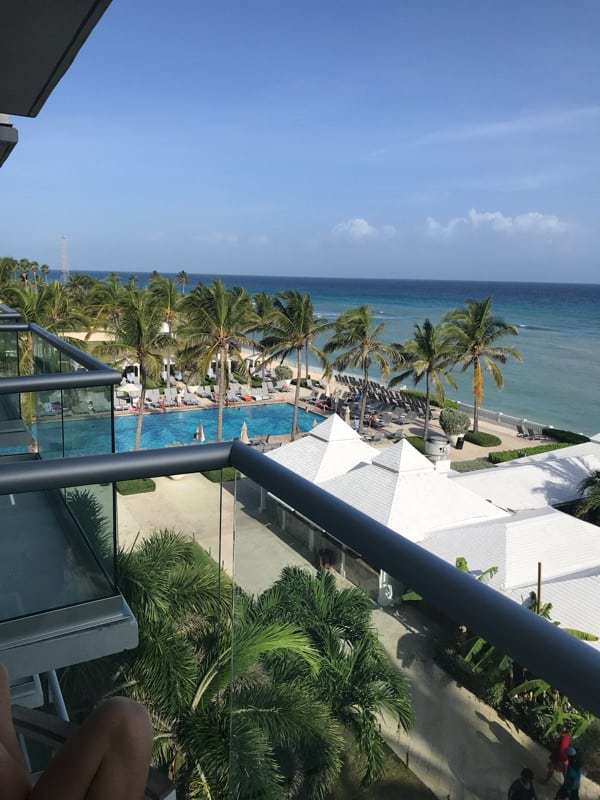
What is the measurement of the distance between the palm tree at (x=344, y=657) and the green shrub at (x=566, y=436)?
26663 mm

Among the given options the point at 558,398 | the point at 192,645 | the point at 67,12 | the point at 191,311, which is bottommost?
the point at 558,398

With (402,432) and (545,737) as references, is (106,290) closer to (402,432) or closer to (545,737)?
(402,432)

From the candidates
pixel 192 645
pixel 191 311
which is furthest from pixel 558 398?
pixel 192 645

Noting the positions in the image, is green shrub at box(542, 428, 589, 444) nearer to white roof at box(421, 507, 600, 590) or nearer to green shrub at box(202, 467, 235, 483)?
white roof at box(421, 507, 600, 590)

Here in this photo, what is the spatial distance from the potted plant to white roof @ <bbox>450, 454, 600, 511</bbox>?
751 centimetres

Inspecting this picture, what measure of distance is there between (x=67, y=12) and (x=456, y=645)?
204 cm

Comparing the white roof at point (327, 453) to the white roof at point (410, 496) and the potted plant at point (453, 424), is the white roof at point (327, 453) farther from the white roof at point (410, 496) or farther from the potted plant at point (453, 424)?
the potted plant at point (453, 424)

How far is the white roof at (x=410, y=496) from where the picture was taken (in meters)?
12.0

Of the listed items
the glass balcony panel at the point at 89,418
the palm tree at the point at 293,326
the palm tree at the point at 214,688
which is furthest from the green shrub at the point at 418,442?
the glass balcony panel at the point at 89,418

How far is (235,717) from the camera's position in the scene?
1.46 metres

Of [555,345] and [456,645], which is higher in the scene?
[456,645]

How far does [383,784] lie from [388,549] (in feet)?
1.18

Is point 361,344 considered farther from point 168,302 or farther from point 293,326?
point 168,302

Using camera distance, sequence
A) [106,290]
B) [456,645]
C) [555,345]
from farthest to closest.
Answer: [555,345] → [106,290] → [456,645]
